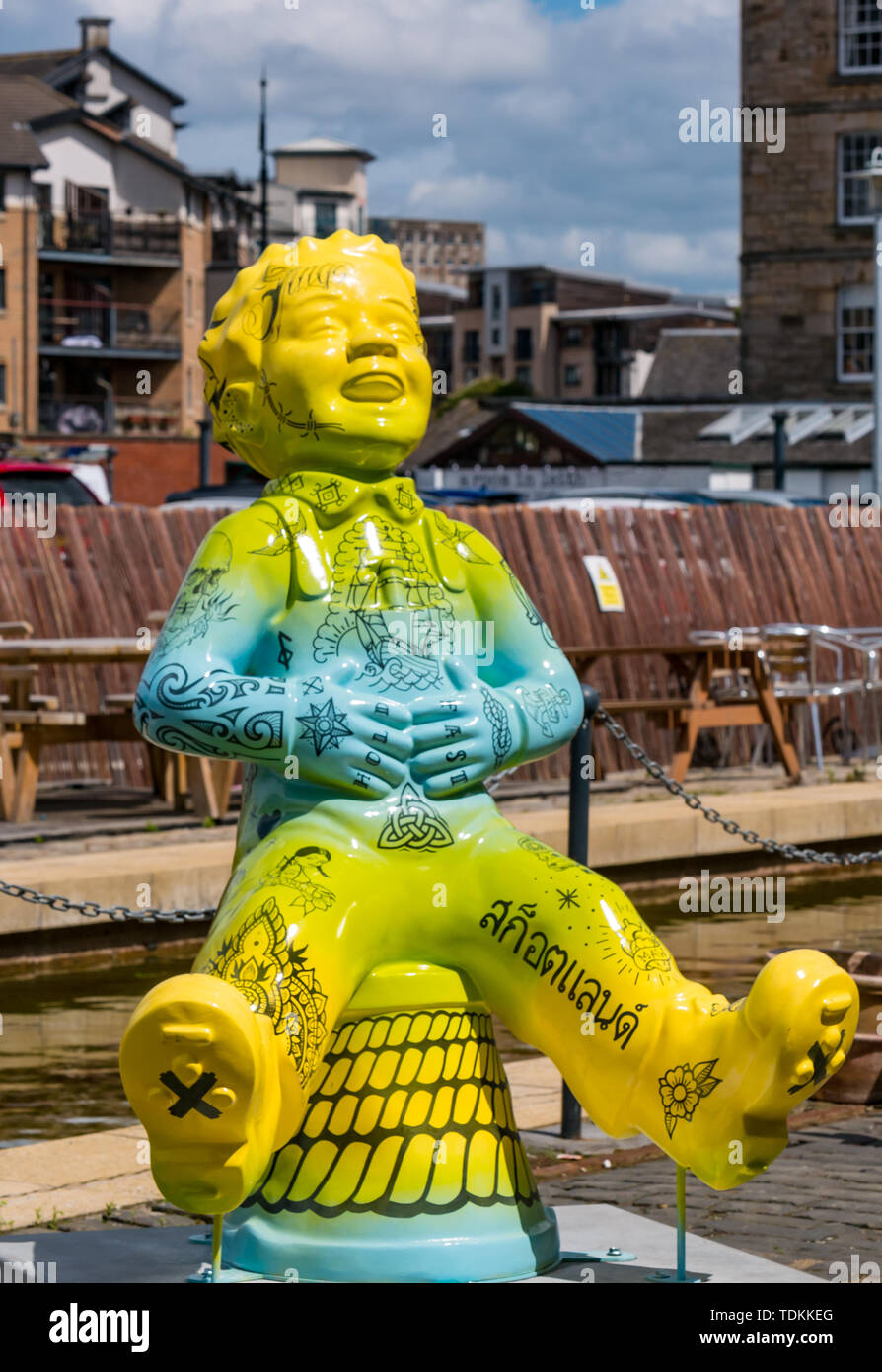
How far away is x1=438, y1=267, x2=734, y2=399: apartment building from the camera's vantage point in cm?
8625

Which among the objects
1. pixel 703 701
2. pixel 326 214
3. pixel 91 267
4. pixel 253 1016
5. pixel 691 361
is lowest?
pixel 253 1016

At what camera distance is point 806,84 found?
4128 centimetres

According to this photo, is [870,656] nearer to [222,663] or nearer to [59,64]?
[222,663]

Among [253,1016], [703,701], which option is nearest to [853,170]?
[703,701]

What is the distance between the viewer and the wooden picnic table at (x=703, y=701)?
1305cm

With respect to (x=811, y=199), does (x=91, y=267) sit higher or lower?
higher

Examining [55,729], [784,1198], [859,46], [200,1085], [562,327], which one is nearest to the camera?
[200,1085]

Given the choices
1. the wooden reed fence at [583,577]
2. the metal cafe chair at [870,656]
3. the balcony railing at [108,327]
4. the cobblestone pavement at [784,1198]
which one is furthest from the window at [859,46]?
the cobblestone pavement at [784,1198]

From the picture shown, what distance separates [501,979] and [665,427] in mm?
51606

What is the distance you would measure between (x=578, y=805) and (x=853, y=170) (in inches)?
1489

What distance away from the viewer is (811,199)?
41750mm

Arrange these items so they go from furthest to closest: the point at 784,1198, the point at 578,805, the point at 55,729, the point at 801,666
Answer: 1. the point at 801,666
2. the point at 55,729
3. the point at 578,805
4. the point at 784,1198

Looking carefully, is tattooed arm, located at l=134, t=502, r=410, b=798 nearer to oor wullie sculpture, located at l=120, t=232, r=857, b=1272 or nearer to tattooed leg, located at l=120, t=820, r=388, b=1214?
oor wullie sculpture, located at l=120, t=232, r=857, b=1272
